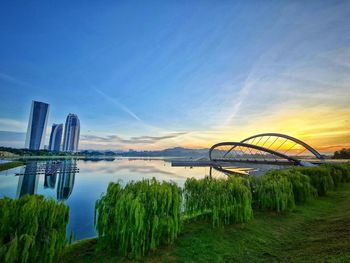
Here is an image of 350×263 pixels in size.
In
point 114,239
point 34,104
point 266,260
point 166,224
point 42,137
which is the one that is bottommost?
point 266,260

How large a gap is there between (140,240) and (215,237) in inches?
99.1

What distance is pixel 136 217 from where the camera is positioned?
15.3ft

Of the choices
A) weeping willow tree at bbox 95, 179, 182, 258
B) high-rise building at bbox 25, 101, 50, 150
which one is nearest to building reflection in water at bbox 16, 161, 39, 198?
weeping willow tree at bbox 95, 179, 182, 258

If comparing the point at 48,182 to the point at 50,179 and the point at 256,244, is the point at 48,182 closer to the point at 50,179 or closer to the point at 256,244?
the point at 50,179

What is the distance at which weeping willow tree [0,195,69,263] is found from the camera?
11.4 ft

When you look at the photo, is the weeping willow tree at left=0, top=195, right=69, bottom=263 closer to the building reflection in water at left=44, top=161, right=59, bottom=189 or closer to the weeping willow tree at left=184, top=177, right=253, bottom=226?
the weeping willow tree at left=184, top=177, right=253, bottom=226

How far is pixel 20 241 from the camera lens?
3.56 meters

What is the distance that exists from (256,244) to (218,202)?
1.67 meters

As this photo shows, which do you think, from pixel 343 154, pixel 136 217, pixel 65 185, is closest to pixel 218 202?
pixel 136 217

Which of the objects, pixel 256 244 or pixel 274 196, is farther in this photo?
pixel 274 196

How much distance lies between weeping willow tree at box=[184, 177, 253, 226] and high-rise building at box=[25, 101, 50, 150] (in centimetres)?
21336

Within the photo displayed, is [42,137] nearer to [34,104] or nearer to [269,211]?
[34,104]

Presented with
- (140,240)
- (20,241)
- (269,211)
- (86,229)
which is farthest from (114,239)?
(86,229)

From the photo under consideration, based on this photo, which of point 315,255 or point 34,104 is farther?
point 34,104
